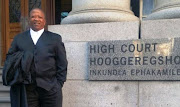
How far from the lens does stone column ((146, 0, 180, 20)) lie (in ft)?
10.2

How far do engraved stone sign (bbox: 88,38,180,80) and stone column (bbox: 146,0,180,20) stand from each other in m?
0.41

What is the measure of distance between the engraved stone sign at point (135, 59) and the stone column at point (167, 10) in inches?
16.0

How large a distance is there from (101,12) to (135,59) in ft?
2.91

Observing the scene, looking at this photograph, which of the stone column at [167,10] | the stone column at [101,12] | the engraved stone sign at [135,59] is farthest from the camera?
the stone column at [101,12]

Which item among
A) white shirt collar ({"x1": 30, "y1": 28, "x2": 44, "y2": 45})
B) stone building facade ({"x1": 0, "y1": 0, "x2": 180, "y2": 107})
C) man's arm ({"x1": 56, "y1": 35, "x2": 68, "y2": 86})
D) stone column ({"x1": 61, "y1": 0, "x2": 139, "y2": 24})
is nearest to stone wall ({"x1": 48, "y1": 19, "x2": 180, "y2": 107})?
stone building facade ({"x1": 0, "y1": 0, "x2": 180, "y2": 107})

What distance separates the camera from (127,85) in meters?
3.11

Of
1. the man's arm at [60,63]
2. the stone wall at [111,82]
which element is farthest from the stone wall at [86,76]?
the man's arm at [60,63]

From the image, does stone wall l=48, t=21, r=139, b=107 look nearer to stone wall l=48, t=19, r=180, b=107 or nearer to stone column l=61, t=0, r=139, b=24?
stone wall l=48, t=19, r=180, b=107

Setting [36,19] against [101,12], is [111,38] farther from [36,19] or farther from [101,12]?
[36,19]

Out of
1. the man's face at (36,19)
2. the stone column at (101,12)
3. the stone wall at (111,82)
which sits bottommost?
the stone wall at (111,82)

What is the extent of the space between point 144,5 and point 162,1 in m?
1.64

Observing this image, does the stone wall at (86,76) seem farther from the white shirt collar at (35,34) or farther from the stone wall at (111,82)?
the white shirt collar at (35,34)

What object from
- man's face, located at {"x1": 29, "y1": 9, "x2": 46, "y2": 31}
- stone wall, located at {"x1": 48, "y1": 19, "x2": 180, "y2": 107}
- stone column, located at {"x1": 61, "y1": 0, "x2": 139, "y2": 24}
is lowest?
stone wall, located at {"x1": 48, "y1": 19, "x2": 180, "y2": 107}

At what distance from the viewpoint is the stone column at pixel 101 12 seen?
330cm
